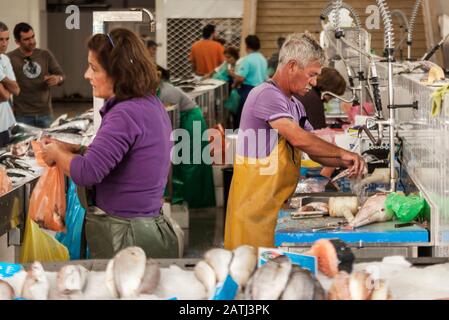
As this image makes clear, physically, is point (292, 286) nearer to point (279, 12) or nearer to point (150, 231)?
point (150, 231)

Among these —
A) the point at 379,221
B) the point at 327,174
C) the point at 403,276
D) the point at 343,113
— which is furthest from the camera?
the point at 343,113

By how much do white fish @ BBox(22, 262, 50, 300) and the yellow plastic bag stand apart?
1888 mm

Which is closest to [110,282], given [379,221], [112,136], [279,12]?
[112,136]

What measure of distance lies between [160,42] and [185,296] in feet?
59.1

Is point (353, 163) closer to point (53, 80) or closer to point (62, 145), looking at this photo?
point (62, 145)

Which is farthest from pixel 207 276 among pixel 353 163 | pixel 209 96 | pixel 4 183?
pixel 209 96

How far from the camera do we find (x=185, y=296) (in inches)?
103

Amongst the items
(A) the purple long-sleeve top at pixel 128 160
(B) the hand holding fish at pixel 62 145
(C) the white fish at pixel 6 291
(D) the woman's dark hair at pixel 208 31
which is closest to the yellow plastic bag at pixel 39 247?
(B) the hand holding fish at pixel 62 145

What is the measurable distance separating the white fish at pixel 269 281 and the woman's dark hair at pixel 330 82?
5487mm

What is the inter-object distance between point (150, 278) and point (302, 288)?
42 cm

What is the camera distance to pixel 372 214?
14.3ft

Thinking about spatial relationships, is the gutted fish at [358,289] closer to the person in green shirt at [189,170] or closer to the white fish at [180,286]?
the white fish at [180,286]

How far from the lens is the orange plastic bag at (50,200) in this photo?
422 centimetres

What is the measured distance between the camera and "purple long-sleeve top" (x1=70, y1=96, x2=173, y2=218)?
3.58m
